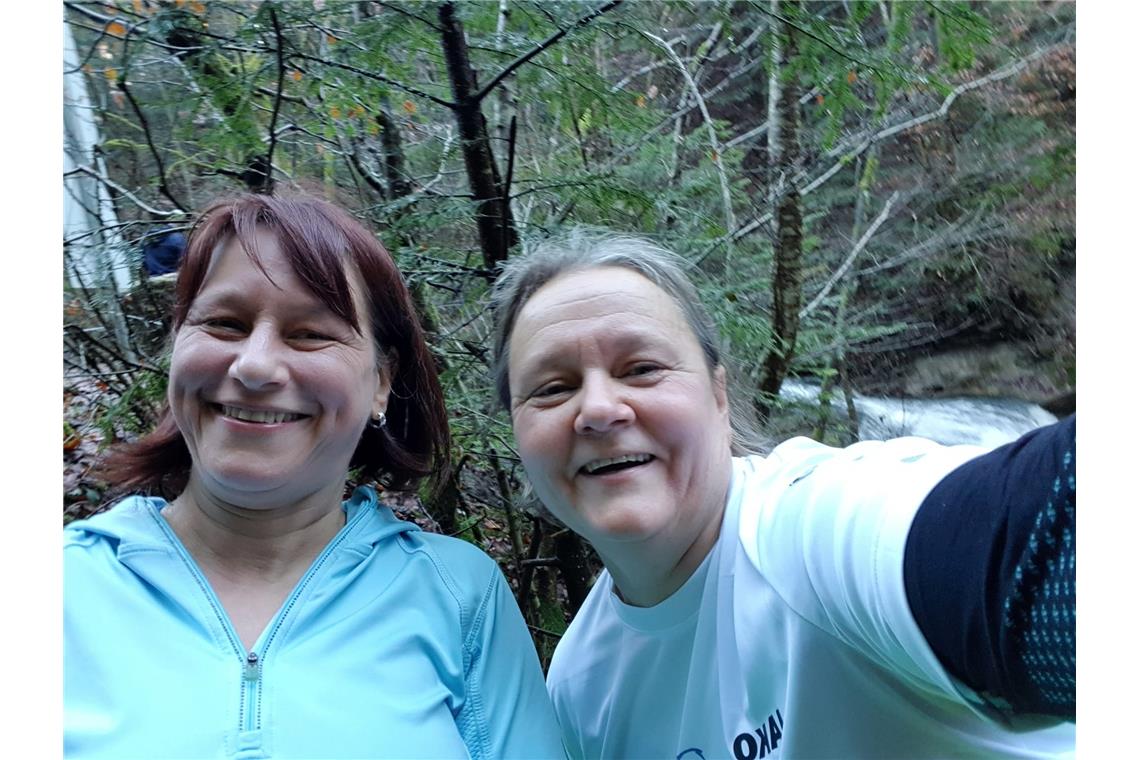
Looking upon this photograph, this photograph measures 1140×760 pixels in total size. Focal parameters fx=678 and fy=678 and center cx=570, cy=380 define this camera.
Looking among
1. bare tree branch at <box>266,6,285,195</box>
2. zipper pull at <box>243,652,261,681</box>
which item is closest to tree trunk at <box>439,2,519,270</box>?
bare tree branch at <box>266,6,285,195</box>

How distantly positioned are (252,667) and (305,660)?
90 mm

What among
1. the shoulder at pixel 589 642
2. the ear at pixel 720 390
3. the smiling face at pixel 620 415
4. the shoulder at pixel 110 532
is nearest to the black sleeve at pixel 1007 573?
the smiling face at pixel 620 415

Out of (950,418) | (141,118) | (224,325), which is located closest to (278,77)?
(141,118)

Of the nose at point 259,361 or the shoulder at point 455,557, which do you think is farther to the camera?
the shoulder at point 455,557

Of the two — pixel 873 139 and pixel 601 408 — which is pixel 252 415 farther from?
pixel 873 139

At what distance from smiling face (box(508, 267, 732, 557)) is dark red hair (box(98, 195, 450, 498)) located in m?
0.34

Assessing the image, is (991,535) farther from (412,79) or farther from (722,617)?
(412,79)

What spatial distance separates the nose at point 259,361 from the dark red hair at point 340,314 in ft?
0.44

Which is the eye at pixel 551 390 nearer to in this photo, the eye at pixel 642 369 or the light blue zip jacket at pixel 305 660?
the eye at pixel 642 369

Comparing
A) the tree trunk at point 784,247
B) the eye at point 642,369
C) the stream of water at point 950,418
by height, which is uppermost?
the tree trunk at point 784,247

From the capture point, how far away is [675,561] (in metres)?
1.37

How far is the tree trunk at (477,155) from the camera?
6.52 ft

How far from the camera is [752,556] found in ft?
4.02

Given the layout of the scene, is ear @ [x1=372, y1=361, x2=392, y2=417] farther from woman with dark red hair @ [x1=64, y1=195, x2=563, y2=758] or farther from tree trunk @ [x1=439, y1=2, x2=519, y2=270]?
tree trunk @ [x1=439, y1=2, x2=519, y2=270]
